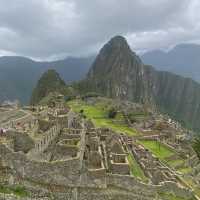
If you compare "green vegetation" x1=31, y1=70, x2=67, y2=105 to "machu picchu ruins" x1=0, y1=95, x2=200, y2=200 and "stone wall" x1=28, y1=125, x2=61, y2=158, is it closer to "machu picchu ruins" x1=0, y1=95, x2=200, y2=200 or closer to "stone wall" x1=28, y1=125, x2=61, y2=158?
"stone wall" x1=28, y1=125, x2=61, y2=158

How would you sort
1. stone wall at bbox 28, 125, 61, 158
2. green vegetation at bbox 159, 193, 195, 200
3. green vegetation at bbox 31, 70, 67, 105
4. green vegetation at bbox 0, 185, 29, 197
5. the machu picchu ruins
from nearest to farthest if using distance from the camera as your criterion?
green vegetation at bbox 0, 185, 29, 197
the machu picchu ruins
stone wall at bbox 28, 125, 61, 158
green vegetation at bbox 159, 193, 195, 200
green vegetation at bbox 31, 70, 67, 105

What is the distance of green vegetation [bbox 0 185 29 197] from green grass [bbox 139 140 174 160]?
26.2m

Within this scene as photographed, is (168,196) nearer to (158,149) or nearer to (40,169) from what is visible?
(40,169)

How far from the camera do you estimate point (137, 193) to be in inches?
878

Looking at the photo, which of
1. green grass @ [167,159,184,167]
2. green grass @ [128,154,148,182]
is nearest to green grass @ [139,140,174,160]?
green grass @ [167,159,184,167]

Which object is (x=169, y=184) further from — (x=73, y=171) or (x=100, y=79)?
(x=100, y=79)

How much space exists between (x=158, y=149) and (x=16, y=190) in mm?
31987

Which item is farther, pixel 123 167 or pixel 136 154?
pixel 136 154

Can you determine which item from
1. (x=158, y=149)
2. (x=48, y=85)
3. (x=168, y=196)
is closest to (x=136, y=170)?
(x=168, y=196)

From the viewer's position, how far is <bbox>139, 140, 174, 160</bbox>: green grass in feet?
144

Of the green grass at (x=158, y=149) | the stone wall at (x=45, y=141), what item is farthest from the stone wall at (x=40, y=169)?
the green grass at (x=158, y=149)

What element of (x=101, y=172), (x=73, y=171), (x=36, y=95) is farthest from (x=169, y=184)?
(x=36, y=95)

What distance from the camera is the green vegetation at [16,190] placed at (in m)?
16.8

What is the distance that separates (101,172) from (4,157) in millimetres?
5489
